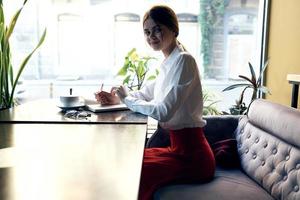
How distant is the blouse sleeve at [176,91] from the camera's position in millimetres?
1609

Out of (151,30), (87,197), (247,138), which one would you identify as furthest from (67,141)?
(247,138)

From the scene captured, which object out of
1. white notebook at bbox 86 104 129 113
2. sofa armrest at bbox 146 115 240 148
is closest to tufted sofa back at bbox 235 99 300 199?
sofa armrest at bbox 146 115 240 148

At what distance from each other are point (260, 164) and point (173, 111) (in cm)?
61

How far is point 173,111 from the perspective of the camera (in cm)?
162

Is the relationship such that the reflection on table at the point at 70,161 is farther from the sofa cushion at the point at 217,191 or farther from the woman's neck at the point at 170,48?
the woman's neck at the point at 170,48

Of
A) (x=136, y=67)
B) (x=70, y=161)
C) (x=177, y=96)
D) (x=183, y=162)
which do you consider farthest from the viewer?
(x=136, y=67)

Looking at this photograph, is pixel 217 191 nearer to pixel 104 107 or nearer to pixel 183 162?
pixel 183 162

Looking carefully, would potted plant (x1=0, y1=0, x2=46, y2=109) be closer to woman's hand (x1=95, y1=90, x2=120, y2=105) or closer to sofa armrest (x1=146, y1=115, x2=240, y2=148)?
woman's hand (x1=95, y1=90, x2=120, y2=105)

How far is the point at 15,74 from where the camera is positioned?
2721 mm

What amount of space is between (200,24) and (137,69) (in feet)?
3.25

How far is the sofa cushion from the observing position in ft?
Answer: 5.18

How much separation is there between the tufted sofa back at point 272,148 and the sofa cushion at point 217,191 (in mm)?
79

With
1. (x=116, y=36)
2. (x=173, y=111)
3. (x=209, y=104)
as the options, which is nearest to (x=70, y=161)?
(x=173, y=111)

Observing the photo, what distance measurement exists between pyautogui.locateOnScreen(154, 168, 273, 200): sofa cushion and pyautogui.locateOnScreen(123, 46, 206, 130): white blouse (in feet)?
1.04
